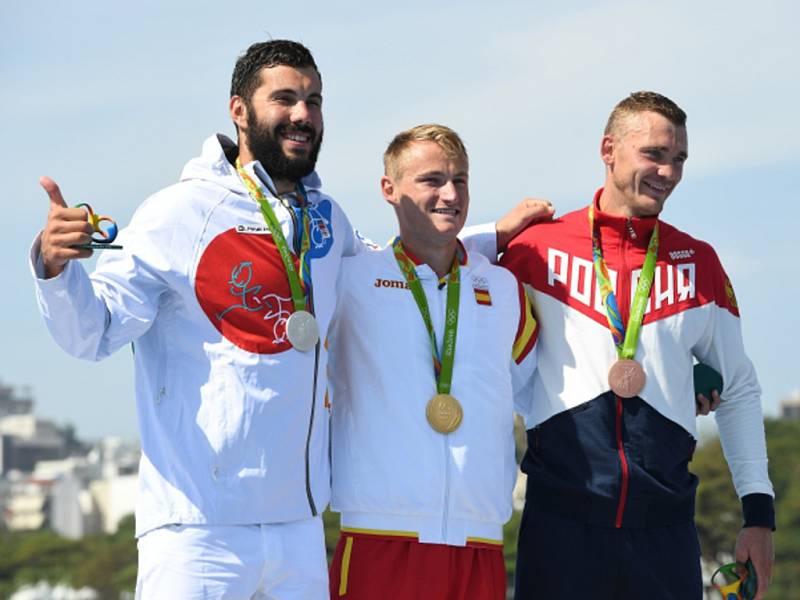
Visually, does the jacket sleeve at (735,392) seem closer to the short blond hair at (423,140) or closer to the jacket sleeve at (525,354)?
the jacket sleeve at (525,354)

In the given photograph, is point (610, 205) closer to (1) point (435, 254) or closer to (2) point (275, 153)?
(1) point (435, 254)

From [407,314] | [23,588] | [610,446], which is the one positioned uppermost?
[407,314]

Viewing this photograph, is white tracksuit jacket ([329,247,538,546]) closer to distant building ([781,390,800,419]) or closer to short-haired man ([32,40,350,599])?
short-haired man ([32,40,350,599])

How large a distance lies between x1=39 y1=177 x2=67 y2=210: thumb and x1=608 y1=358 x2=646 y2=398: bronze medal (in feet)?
7.87

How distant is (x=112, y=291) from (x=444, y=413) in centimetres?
140

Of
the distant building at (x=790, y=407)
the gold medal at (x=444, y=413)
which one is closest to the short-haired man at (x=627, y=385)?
the gold medal at (x=444, y=413)

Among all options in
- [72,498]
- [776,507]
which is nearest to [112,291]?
[776,507]

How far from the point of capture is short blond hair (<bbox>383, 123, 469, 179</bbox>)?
669 cm

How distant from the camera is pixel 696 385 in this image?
7008mm

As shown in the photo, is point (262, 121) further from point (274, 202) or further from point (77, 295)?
point (77, 295)

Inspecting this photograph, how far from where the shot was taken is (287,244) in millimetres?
6176

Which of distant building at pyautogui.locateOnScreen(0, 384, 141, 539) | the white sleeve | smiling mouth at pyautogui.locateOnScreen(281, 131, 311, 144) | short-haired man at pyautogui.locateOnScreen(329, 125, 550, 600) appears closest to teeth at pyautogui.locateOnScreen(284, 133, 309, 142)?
smiling mouth at pyautogui.locateOnScreen(281, 131, 311, 144)

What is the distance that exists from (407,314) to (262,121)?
98 cm

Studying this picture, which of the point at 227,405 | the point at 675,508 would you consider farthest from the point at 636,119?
the point at 227,405
